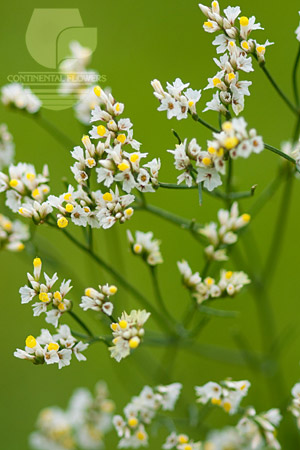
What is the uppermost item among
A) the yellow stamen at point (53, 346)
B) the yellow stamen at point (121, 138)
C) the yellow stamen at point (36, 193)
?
the yellow stamen at point (36, 193)

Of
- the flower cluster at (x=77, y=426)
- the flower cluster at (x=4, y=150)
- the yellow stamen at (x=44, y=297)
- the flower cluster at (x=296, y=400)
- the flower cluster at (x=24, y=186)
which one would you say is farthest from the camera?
the flower cluster at (x=77, y=426)

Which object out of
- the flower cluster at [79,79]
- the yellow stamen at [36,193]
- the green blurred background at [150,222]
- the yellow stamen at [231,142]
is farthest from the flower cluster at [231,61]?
the green blurred background at [150,222]

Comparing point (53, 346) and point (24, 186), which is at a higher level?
point (24, 186)

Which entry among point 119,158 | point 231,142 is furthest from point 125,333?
point 231,142

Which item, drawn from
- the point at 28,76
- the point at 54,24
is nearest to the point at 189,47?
the point at 54,24

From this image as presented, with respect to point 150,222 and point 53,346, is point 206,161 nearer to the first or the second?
point 53,346

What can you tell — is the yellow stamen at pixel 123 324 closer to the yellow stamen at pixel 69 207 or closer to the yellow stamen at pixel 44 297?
the yellow stamen at pixel 44 297

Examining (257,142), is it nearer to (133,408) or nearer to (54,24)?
(133,408)
